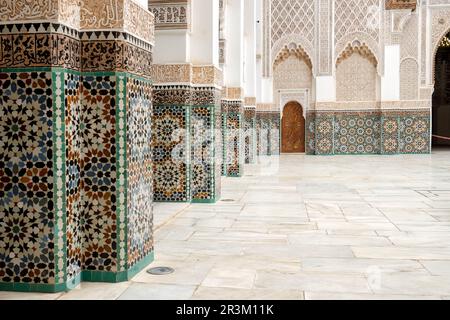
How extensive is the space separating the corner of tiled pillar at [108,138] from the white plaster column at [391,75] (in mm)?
8541

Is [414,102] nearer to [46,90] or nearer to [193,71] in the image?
[193,71]

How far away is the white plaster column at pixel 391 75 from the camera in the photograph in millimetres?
9703

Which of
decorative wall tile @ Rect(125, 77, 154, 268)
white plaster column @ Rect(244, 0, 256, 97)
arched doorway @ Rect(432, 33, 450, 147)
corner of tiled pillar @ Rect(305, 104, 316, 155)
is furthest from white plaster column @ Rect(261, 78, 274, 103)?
decorative wall tile @ Rect(125, 77, 154, 268)

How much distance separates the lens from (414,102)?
32.0 feet

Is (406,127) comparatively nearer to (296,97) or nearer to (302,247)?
(296,97)

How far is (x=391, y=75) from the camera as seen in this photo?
31.9 ft

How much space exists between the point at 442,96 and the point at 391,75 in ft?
14.2

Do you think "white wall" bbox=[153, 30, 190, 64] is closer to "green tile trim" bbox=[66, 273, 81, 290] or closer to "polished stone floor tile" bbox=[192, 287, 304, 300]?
"green tile trim" bbox=[66, 273, 81, 290]

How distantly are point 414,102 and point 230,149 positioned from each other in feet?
17.3

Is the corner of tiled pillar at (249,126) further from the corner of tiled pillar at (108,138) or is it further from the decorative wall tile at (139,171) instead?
the corner of tiled pillar at (108,138)

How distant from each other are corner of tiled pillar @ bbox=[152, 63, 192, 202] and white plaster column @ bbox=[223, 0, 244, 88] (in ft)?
7.23

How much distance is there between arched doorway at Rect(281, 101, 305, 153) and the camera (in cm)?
1024

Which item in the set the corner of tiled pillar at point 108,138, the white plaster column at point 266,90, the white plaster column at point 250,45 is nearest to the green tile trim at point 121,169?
the corner of tiled pillar at point 108,138

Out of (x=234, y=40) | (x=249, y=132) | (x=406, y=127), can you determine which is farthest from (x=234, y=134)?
(x=406, y=127)
